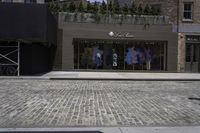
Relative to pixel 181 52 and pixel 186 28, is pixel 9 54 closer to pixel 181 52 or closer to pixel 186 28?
pixel 181 52

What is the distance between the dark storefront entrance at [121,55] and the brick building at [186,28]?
163 centimetres

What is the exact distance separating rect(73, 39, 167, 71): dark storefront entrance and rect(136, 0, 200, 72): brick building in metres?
1.63

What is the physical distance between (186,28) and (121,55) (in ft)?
20.7

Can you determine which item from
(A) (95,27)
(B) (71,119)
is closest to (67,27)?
(A) (95,27)

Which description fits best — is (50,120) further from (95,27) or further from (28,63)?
(95,27)

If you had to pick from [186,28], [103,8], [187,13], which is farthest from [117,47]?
[187,13]

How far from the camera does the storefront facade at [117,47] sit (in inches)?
1479

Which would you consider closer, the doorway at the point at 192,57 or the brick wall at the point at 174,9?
the brick wall at the point at 174,9

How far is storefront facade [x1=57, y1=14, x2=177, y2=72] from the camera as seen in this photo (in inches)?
1479

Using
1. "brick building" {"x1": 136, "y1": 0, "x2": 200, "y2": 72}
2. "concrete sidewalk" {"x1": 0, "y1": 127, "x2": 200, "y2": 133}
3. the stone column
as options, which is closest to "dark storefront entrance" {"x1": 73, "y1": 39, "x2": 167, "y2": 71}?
the stone column

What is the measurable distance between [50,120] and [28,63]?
802 inches

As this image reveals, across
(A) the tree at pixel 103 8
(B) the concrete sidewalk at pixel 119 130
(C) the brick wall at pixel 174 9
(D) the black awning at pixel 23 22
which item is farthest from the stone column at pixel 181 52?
(B) the concrete sidewalk at pixel 119 130

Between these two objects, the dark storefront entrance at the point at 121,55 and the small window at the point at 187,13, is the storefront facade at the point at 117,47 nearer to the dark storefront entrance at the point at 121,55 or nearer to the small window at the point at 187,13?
the dark storefront entrance at the point at 121,55

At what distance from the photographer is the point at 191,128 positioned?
9852 mm
